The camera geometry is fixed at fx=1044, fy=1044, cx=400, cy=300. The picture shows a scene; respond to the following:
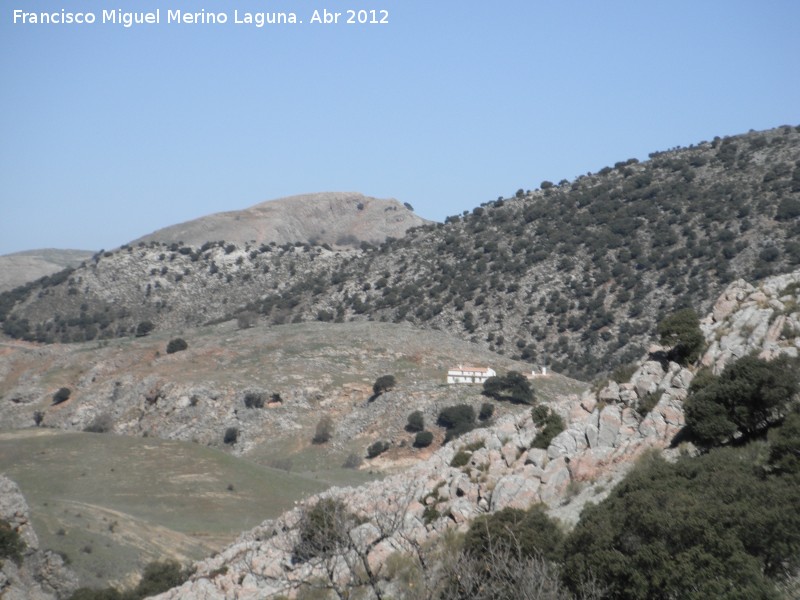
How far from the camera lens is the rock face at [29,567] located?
3231 centimetres

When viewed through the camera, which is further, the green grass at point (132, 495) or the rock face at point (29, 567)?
the green grass at point (132, 495)

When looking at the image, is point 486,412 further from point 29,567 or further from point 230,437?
point 29,567

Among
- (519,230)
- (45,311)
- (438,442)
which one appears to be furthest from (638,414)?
(45,311)

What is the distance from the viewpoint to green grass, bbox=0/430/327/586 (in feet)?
130

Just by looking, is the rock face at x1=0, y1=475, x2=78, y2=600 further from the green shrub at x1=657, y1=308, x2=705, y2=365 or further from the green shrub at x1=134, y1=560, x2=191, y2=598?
the green shrub at x1=657, y1=308, x2=705, y2=365

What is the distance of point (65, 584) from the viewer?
114ft

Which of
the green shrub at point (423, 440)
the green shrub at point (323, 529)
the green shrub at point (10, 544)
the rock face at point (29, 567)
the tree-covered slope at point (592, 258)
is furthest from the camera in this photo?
the tree-covered slope at point (592, 258)

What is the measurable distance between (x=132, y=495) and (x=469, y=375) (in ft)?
106

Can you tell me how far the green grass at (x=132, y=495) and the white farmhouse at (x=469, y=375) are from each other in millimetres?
22631

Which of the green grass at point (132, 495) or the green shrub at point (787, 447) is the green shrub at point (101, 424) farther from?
the green shrub at point (787, 447)

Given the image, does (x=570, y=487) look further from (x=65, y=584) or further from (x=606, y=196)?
(x=606, y=196)

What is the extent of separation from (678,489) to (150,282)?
13067cm

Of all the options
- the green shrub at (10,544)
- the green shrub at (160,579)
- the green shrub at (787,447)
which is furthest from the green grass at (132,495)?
the green shrub at (787,447)

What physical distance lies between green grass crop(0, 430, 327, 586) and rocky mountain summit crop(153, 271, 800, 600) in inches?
Result: 405
